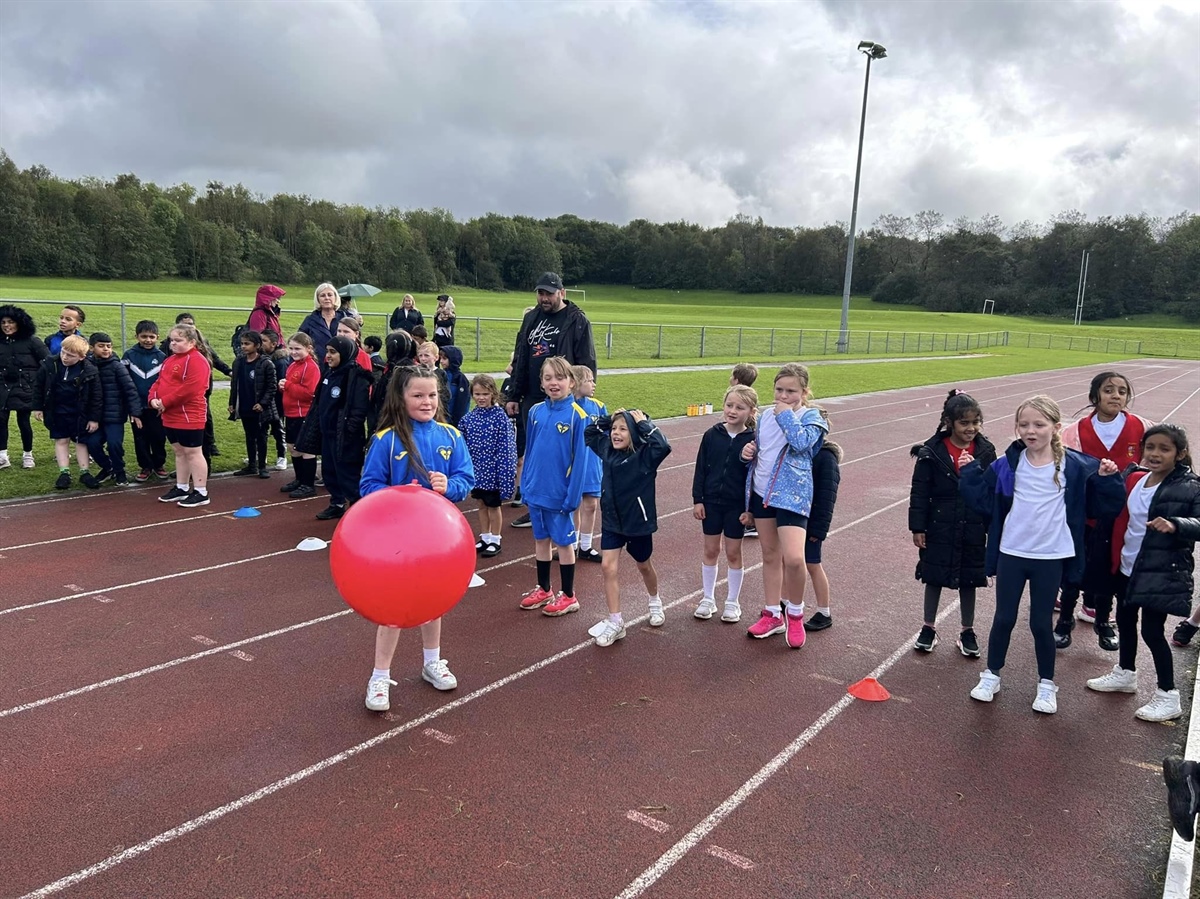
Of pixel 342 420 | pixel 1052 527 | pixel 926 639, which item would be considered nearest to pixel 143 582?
pixel 342 420

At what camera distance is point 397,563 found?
4.05 m

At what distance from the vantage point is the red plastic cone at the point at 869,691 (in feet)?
17.0

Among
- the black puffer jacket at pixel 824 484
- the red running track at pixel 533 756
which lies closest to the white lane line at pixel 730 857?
the red running track at pixel 533 756

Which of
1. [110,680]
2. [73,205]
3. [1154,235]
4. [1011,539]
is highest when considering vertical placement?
[1154,235]

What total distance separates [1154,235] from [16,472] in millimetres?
130484

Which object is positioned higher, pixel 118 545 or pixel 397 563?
pixel 397 563

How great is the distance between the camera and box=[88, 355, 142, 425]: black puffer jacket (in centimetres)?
1002

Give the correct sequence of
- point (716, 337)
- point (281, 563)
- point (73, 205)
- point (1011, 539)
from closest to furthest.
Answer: point (1011, 539) < point (281, 563) < point (716, 337) < point (73, 205)

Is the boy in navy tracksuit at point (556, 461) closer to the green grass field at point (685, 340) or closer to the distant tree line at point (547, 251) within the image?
the green grass field at point (685, 340)

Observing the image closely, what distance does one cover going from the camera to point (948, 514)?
5.75m

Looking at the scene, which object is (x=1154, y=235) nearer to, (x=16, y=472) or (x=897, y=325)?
(x=897, y=325)

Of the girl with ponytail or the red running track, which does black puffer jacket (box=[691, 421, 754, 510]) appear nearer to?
the red running track

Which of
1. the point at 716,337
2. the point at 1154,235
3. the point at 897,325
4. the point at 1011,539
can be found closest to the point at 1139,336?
the point at 897,325

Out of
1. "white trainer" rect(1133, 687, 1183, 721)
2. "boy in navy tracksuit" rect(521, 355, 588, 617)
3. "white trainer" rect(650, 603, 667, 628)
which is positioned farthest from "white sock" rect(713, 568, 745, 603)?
"white trainer" rect(1133, 687, 1183, 721)
